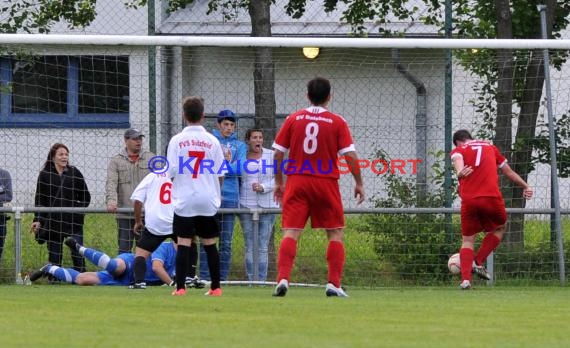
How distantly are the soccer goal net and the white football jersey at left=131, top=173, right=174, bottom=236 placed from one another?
1.35 m

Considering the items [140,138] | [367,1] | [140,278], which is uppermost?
[367,1]

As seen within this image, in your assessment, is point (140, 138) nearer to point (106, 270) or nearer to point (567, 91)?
point (106, 270)

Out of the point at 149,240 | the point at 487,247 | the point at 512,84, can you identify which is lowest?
the point at 487,247

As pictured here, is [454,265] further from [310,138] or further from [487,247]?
[310,138]

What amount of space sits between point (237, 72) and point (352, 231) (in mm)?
2278

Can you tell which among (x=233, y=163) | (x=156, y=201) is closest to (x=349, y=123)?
(x=233, y=163)

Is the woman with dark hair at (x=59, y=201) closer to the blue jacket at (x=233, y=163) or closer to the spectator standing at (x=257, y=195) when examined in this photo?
the blue jacket at (x=233, y=163)

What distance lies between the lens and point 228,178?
49.8 ft

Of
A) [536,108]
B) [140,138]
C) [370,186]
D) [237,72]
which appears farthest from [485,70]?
[140,138]

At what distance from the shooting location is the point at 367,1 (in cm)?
1725

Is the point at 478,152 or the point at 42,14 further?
the point at 42,14

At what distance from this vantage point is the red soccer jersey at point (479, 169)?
13.8 m

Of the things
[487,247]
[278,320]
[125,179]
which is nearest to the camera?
[278,320]

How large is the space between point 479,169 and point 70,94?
488 centimetres
